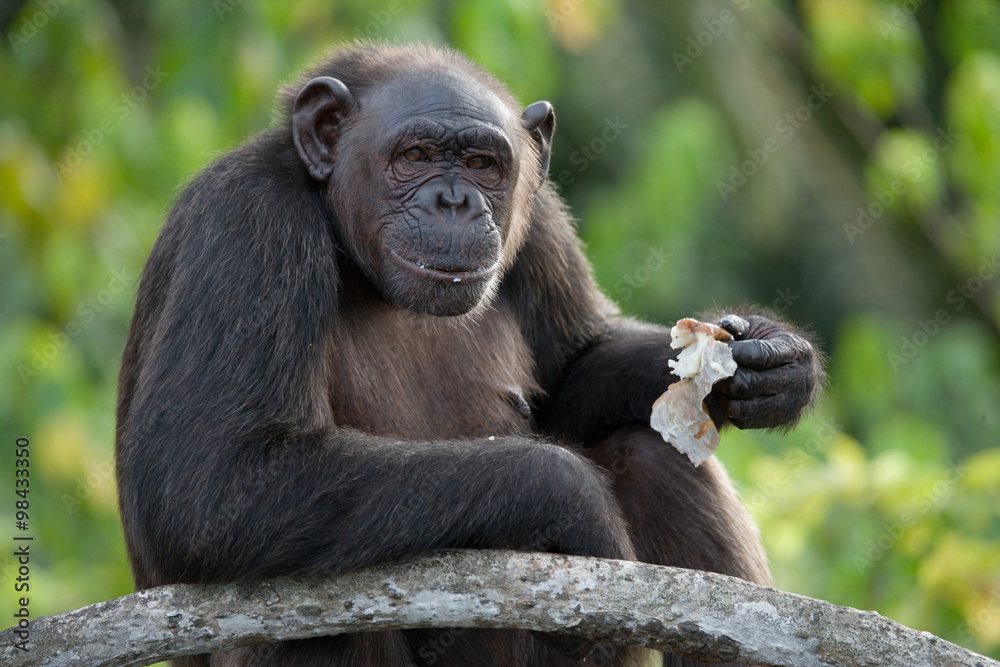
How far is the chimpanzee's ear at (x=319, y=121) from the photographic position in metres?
5.12

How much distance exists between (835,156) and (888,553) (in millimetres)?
9269

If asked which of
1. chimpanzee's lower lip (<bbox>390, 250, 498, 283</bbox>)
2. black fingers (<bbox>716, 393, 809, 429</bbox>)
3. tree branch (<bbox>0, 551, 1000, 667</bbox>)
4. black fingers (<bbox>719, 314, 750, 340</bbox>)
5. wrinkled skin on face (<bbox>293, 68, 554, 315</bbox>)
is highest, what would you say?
wrinkled skin on face (<bbox>293, 68, 554, 315</bbox>)

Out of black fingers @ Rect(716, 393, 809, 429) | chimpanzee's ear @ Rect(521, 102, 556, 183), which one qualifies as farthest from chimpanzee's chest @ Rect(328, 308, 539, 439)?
black fingers @ Rect(716, 393, 809, 429)

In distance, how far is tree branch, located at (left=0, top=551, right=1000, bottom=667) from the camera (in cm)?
382

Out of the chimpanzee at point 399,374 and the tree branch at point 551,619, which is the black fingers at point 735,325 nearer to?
the chimpanzee at point 399,374

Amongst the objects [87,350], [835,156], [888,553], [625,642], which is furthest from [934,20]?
[625,642]

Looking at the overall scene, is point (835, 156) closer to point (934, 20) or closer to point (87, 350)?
point (934, 20)

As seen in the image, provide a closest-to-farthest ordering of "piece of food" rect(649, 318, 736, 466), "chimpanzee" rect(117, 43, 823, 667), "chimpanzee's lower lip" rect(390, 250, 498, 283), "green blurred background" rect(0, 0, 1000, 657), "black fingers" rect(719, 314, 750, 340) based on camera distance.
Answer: "chimpanzee" rect(117, 43, 823, 667), "chimpanzee's lower lip" rect(390, 250, 498, 283), "piece of food" rect(649, 318, 736, 466), "black fingers" rect(719, 314, 750, 340), "green blurred background" rect(0, 0, 1000, 657)

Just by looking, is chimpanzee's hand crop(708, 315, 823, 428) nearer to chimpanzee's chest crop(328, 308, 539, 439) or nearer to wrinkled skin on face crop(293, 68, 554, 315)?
chimpanzee's chest crop(328, 308, 539, 439)

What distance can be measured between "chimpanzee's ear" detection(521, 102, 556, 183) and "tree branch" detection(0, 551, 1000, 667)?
2404 mm

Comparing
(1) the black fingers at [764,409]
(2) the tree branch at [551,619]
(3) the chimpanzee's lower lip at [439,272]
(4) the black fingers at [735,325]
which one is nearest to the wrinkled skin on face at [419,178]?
(3) the chimpanzee's lower lip at [439,272]

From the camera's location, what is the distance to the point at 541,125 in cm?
581

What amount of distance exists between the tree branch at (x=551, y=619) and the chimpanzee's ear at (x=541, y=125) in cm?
240

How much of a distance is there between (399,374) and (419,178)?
0.85 m
